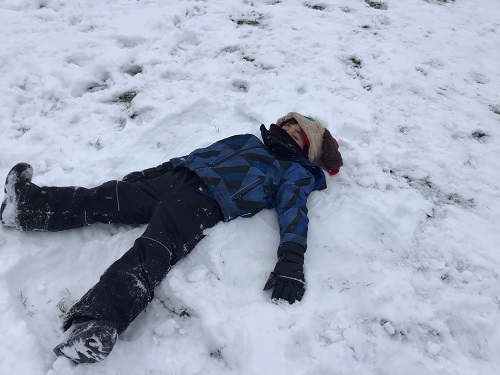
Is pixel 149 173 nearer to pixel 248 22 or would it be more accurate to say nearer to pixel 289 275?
pixel 289 275

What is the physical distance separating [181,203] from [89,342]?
1341 mm

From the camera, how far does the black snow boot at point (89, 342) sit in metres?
2.39

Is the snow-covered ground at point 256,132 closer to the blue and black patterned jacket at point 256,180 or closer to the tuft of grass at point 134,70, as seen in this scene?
the tuft of grass at point 134,70

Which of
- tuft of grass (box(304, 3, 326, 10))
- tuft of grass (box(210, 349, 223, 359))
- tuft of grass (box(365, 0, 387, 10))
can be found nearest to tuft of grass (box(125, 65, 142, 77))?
tuft of grass (box(304, 3, 326, 10))

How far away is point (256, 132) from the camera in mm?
4461

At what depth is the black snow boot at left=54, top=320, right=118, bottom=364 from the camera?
2395 mm

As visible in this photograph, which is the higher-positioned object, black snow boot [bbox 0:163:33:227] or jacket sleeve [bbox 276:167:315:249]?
black snow boot [bbox 0:163:33:227]

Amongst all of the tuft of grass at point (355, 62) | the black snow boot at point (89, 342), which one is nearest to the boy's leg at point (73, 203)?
the black snow boot at point (89, 342)

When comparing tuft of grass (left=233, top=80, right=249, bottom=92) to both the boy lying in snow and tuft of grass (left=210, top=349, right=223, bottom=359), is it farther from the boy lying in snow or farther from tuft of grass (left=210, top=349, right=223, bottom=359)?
tuft of grass (left=210, top=349, right=223, bottom=359)

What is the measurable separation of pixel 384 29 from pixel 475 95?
1845 millimetres

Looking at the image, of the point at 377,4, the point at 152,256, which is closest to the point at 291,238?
the point at 152,256

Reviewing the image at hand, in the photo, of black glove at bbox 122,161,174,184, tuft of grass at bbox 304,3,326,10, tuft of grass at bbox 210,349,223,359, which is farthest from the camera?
tuft of grass at bbox 304,3,326,10

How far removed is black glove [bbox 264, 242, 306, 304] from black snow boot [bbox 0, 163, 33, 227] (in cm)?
211

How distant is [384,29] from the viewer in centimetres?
627
